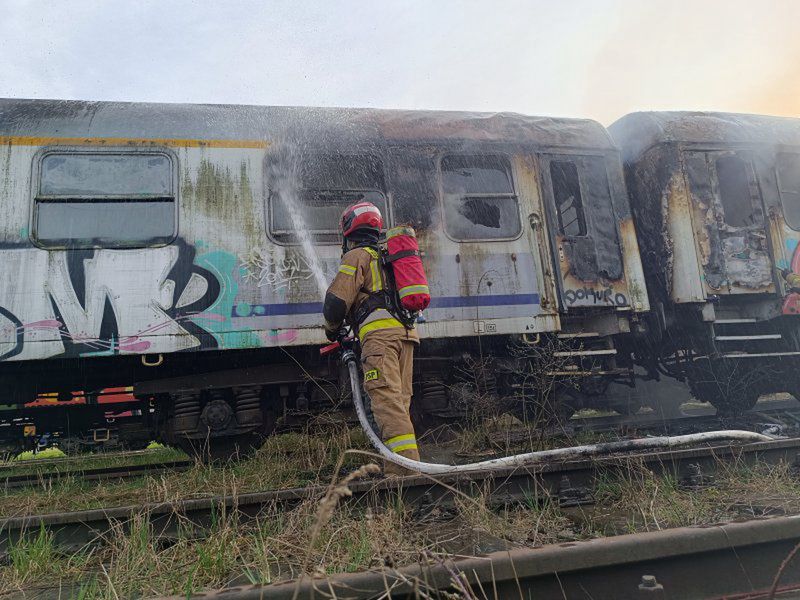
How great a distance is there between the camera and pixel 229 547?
2414mm

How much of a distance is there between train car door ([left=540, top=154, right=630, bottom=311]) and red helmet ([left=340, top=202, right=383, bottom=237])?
8.43 ft

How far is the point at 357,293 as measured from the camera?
3.89 meters

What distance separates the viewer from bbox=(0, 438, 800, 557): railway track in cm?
276

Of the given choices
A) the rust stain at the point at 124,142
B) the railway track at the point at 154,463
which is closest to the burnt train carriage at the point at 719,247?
the railway track at the point at 154,463

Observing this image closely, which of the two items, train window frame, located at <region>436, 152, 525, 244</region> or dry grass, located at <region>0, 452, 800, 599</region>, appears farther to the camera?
train window frame, located at <region>436, 152, 525, 244</region>

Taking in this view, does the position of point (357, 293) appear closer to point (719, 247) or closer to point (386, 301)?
point (386, 301)

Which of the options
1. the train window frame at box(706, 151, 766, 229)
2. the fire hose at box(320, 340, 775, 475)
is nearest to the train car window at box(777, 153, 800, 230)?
the train window frame at box(706, 151, 766, 229)

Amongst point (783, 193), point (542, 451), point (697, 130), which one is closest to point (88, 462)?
point (542, 451)

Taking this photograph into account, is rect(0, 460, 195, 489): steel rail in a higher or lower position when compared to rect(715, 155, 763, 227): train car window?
lower

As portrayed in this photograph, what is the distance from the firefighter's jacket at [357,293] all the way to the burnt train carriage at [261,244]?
1.22 m

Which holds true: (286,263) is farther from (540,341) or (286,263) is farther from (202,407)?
(540,341)

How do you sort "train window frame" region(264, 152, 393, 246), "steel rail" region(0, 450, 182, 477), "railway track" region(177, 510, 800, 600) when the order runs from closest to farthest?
1. "railway track" region(177, 510, 800, 600)
2. "train window frame" region(264, 152, 393, 246)
3. "steel rail" region(0, 450, 182, 477)

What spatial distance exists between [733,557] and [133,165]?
528 centimetres

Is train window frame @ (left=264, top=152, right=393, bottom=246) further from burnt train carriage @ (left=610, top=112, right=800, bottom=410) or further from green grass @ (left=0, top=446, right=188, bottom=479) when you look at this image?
burnt train carriage @ (left=610, top=112, right=800, bottom=410)
